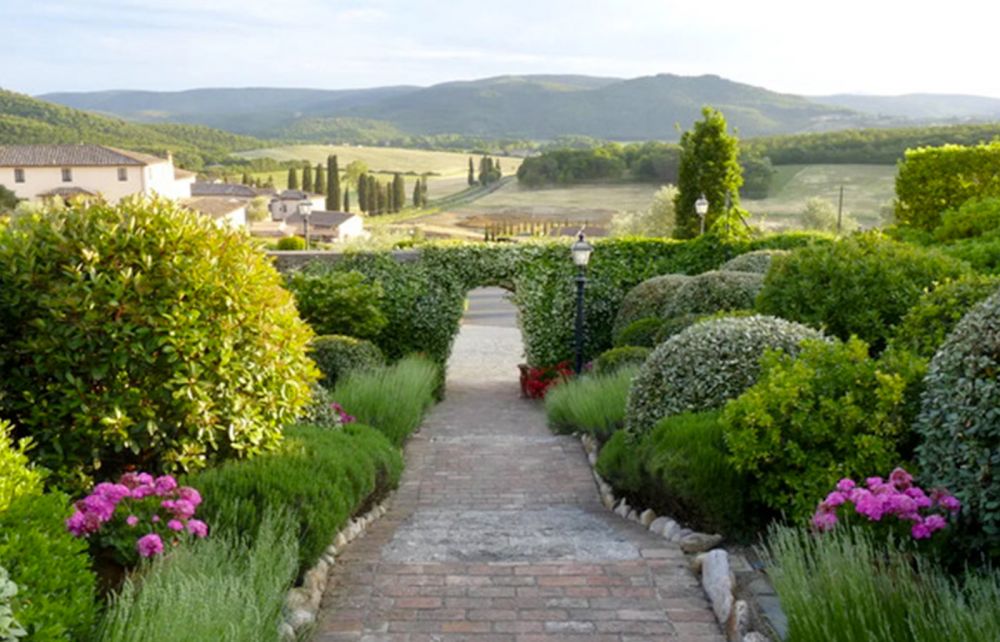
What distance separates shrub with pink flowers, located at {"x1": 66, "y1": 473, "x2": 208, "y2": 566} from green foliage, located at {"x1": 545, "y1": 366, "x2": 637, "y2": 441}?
5009 mm

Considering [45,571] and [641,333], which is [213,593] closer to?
[45,571]

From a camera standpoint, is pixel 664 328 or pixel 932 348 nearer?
pixel 932 348

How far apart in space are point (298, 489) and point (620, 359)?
688cm

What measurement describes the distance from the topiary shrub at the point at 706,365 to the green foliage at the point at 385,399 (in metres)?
3.04

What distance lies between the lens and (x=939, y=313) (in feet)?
20.6

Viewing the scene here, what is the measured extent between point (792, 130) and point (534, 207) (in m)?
82.3

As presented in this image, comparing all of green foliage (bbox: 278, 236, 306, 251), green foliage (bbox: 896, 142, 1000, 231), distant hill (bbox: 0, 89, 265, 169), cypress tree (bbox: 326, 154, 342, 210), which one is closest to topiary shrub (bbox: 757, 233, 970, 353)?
green foliage (bbox: 896, 142, 1000, 231)

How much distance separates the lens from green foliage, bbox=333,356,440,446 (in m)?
9.34

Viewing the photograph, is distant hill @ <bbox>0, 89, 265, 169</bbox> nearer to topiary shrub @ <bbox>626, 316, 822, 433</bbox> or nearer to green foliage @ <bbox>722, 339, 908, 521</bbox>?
topiary shrub @ <bbox>626, 316, 822, 433</bbox>

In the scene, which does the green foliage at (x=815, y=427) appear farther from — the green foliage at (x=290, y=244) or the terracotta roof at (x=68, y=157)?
the terracotta roof at (x=68, y=157)

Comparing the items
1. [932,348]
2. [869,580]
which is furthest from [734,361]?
[869,580]

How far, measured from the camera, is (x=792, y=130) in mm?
138750

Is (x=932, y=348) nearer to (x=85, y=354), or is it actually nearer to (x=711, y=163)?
(x=85, y=354)

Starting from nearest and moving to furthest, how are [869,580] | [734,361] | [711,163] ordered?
1. [869,580]
2. [734,361]
3. [711,163]
